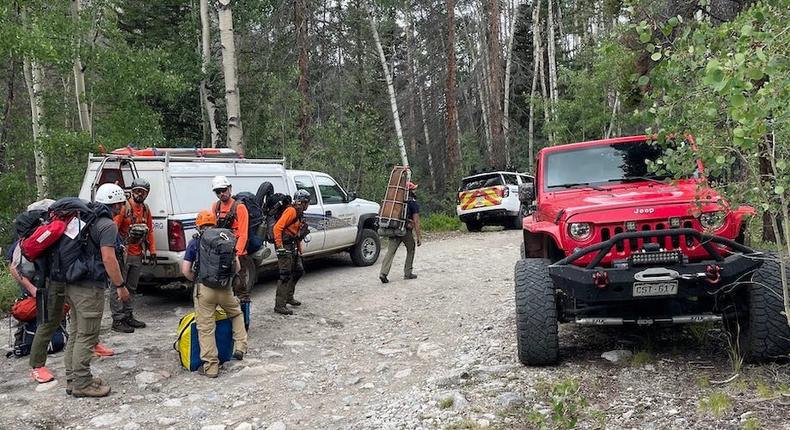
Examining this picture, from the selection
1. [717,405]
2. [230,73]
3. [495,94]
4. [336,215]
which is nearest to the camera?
[717,405]

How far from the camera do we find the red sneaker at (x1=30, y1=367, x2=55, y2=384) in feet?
17.5

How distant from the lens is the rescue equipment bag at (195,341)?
5703mm

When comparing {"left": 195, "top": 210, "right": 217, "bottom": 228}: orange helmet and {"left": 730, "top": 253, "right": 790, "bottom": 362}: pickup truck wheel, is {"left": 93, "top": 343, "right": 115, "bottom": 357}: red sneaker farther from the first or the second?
{"left": 730, "top": 253, "right": 790, "bottom": 362}: pickup truck wheel

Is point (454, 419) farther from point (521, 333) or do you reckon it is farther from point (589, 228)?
point (589, 228)

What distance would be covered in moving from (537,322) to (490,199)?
11.5 metres

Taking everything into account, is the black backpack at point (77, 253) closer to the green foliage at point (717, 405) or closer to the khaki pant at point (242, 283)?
the khaki pant at point (242, 283)

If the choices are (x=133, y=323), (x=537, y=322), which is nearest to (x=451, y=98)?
(x=133, y=323)

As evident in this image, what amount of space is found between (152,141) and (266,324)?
8.31 metres

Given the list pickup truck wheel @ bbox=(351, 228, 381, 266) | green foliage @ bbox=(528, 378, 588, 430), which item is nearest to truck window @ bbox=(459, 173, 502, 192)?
pickup truck wheel @ bbox=(351, 228, 381, 266)

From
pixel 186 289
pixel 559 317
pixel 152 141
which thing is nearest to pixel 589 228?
pixel 559 317

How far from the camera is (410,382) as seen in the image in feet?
17.1

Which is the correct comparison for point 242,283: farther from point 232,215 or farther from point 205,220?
point 205,220

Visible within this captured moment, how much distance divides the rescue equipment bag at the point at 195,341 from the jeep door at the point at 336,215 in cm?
453

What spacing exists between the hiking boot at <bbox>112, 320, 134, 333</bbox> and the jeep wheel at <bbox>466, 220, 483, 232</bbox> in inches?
431
